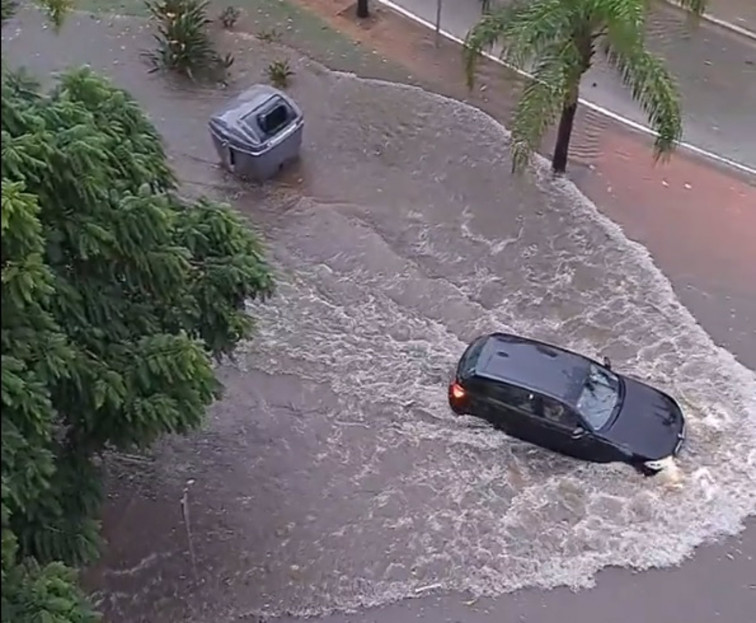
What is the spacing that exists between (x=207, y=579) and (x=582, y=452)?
4872 mm

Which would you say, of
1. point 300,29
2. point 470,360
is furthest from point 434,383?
point 300,29

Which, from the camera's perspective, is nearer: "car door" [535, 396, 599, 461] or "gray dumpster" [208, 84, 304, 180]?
"car door" [535, 396, 599, 461]

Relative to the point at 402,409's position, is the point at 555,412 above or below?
above

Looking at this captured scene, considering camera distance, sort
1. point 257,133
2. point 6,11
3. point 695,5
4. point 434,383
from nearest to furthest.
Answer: point 6,11 → point 434,383 → point 695,5 → point 257,133

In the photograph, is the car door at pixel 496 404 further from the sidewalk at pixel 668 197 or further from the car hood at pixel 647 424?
the sidewalk at pixel 668 197

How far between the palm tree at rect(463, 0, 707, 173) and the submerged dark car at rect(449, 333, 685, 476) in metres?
3.06

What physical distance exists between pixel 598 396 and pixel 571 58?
4.96 metres

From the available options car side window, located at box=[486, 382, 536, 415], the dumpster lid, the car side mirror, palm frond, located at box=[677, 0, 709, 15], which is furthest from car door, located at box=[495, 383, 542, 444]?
palm frond, located at box=[677, 0, 709, 15]

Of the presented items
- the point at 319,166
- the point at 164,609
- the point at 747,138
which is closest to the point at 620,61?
the point at 747,138

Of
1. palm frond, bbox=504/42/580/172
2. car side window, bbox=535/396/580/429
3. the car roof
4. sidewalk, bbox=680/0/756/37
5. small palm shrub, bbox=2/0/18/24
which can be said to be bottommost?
car side window, bbox=535/396/580/429

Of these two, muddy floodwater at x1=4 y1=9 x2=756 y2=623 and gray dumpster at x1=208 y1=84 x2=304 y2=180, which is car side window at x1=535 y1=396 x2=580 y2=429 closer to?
muddy floodwater at x1=4 y1=9 x2=756 y2=623

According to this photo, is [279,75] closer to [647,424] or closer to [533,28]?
[533,28]

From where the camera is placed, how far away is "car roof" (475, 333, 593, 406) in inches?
563

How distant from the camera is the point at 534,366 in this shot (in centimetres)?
1455
